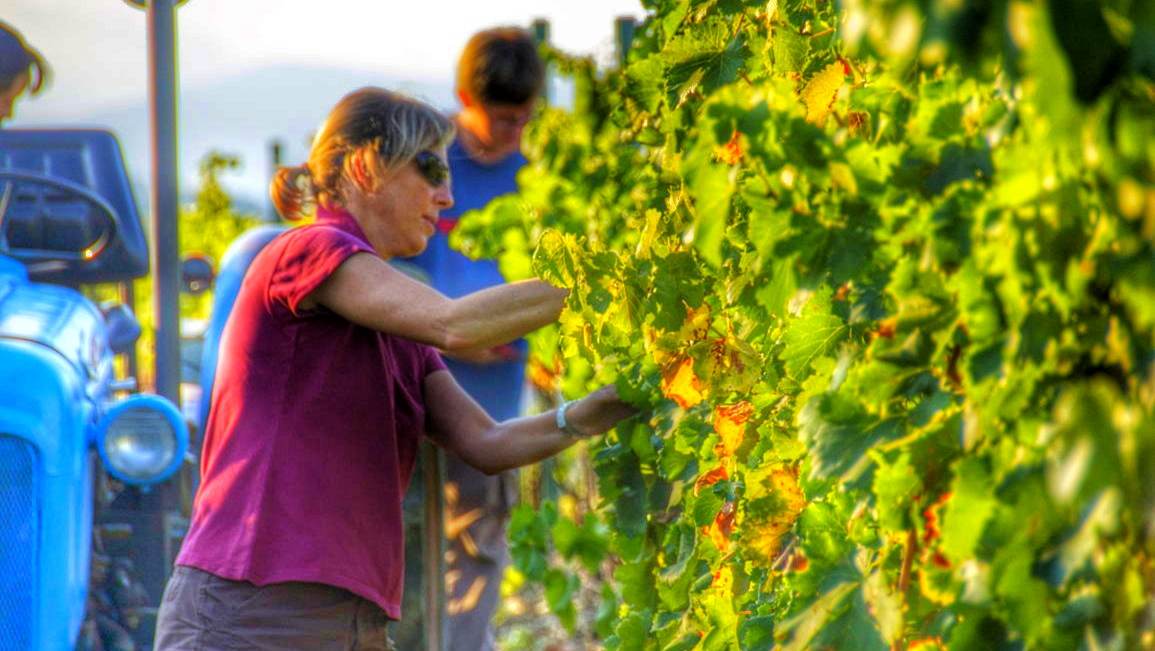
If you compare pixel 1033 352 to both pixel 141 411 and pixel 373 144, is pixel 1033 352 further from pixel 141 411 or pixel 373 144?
pixel 141 411

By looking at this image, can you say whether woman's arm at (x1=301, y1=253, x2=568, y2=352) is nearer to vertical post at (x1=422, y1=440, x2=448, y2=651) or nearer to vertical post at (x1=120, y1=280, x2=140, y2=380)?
vertical post at (x1=422, y1=440, x2=448, y2=651)

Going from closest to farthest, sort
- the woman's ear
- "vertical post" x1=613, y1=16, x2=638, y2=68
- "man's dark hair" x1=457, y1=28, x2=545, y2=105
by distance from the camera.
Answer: the woman's ear, "man's dark hair" x1=457, y1=28, x2=545, y2=105, "vertical post" x1=613, y1=16, x2=638, y2=68

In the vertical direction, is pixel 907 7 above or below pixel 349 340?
above

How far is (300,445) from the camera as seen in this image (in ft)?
8.25

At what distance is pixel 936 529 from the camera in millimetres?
1424

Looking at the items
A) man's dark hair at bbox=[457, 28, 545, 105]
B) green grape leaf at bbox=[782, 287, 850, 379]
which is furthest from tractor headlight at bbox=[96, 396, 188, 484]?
green grape leaf at bbox=[782, 287, 850, 379]

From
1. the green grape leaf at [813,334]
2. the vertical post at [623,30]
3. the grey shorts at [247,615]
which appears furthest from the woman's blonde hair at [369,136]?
the vertical post at [623,30]

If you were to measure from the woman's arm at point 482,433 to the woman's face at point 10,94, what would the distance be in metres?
1.81

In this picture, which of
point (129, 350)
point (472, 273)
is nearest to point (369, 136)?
point (472, 273)

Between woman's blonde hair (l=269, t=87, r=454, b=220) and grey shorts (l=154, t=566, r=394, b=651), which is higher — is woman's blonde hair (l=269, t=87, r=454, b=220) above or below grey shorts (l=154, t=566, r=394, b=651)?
above

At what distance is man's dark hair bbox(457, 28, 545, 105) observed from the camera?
4.60m

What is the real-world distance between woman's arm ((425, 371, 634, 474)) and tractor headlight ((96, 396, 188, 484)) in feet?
2.64

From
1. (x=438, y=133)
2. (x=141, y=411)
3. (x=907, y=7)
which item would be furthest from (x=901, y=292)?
(x=141, y=411)

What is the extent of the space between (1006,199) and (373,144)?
1.73 meters
